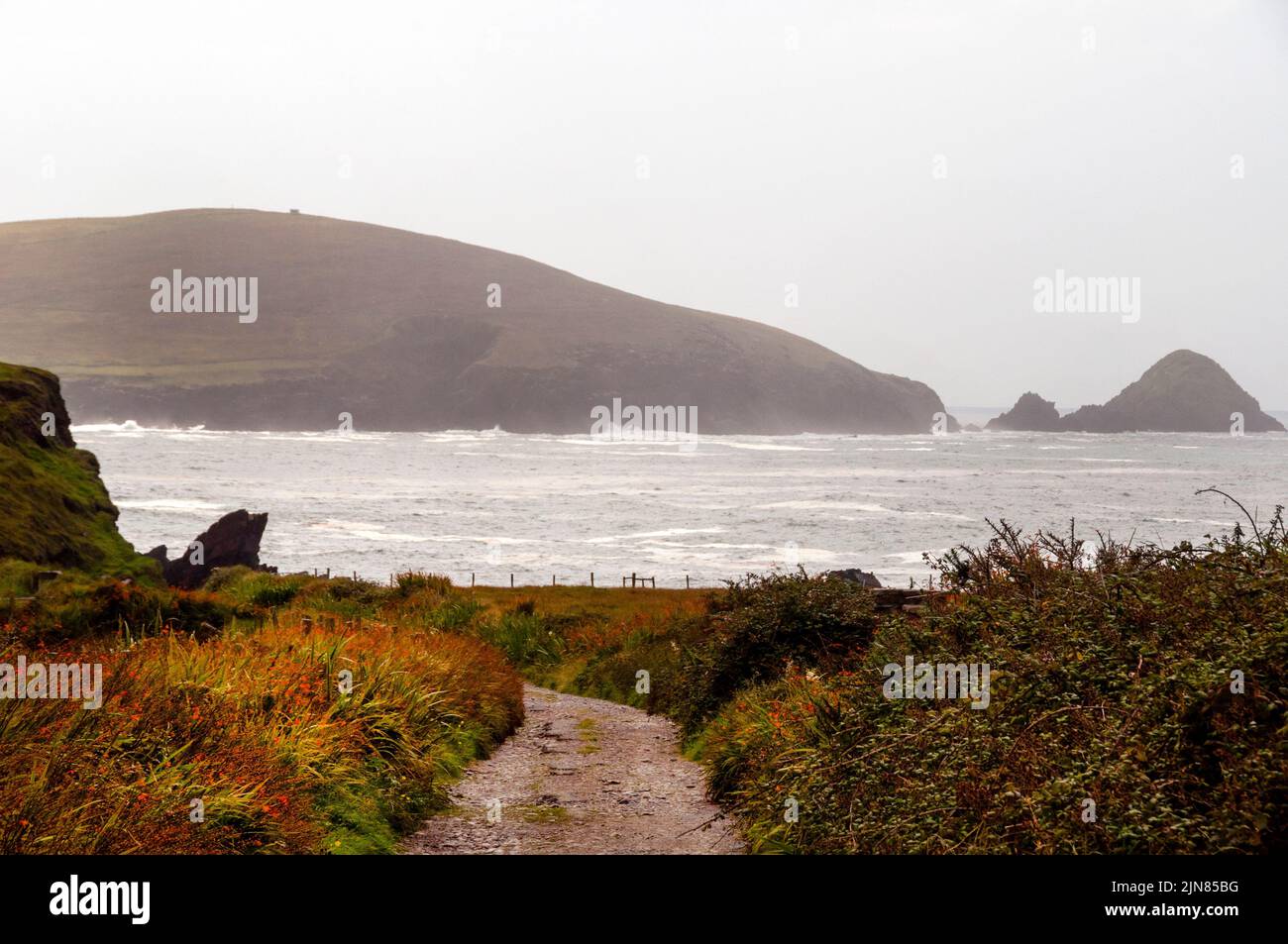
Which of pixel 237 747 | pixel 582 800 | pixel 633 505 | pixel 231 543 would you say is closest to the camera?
pixel 237 747

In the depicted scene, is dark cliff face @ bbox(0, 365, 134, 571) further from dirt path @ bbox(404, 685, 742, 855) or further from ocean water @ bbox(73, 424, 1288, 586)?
ocean water @ bbox(73, 424, 1288, 586)

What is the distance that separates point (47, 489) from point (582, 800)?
21.7 m

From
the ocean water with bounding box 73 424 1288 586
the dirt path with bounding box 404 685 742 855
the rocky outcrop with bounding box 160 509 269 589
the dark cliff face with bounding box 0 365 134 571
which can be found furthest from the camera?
the ocean water with bounding box 73 424 1288 586

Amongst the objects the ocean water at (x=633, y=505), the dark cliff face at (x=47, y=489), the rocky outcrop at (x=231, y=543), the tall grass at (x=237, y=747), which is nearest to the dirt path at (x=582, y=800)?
the tall grass at (x=237, y=747)

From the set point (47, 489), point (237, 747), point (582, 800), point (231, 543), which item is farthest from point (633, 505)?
point (237, 747)

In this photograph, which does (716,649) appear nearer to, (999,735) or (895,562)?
(999,735)

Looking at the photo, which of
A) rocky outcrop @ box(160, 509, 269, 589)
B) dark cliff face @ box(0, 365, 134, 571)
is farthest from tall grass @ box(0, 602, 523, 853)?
rocky outcrop @ box(160, 509, 269, 589)

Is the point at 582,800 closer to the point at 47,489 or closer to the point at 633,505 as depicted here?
the point at 47,489

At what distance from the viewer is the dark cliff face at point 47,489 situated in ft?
77.9

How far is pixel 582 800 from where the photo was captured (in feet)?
37.7

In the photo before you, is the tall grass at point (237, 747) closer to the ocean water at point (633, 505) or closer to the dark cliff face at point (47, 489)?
the dark cliff face at point (47, 489)

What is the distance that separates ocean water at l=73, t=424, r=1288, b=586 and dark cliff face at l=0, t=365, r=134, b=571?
84.9ft

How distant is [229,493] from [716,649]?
108481 millimetres

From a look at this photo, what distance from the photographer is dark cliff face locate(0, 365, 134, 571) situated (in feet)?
77.9
